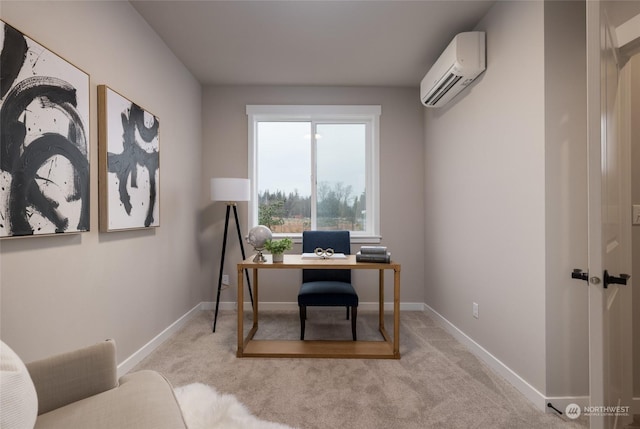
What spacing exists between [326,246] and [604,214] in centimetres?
226

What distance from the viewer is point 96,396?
3.69 feet

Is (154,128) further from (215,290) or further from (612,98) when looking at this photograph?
(612,98)

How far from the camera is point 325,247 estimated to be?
3178mm

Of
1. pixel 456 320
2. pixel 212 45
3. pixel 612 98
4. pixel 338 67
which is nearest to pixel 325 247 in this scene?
pixel 456 320

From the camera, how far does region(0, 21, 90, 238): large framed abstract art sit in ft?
4.30

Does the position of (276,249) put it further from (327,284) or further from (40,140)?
(40,140)

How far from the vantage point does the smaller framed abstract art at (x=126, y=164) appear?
1907 millimetres

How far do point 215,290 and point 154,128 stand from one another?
6.46 feet

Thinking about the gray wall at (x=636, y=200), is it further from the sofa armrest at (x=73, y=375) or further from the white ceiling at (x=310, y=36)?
the sofa armrest at (x=73, y=375)

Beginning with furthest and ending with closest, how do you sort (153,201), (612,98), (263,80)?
(263,80) < (153,201) < (612,98)

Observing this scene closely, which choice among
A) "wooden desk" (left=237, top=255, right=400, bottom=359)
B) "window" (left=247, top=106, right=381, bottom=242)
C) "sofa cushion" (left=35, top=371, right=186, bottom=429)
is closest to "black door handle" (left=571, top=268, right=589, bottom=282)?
"wooden desk" (left=237, top=255, right=400, bottom=359)

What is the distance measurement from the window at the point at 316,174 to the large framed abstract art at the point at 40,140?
7.07 ft

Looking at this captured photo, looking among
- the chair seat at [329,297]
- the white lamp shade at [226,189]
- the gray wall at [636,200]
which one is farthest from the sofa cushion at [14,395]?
the gray wall at [636,200]

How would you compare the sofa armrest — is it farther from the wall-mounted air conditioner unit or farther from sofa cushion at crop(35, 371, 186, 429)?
the wall-mounted air conditioner unit
